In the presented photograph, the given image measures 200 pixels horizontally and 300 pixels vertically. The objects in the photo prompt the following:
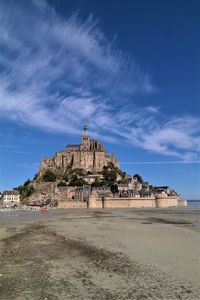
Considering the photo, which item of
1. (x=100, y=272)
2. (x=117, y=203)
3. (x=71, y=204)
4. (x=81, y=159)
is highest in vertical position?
(x=81, y=159)

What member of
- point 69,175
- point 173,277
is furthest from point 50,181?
point 173,277

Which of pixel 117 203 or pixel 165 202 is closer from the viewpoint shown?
pixel 117 203

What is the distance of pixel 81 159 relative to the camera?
306 ft

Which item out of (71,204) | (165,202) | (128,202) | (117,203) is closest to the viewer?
(117,203)

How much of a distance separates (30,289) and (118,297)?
169cm

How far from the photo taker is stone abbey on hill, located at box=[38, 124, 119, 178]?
93.2 metres

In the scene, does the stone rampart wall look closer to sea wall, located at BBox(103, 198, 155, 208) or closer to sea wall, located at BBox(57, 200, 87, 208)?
sea wall, located at BBox(103, 198, 155, 208)

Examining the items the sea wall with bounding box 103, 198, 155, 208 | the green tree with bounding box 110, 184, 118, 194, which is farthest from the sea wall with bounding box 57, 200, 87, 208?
the green tree with bounding box 110, 184, 118, 194

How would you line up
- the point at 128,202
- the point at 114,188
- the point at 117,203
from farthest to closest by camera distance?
the point at 114,188
the point at 128,202
the point at 117,203

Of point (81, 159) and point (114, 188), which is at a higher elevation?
point (81, 159)

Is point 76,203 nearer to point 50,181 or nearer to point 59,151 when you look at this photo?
point 50,181

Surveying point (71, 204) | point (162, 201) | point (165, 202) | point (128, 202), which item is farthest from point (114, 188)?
point (165, 202)

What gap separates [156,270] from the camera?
840cm

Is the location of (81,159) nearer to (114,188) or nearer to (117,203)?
(114,188)
